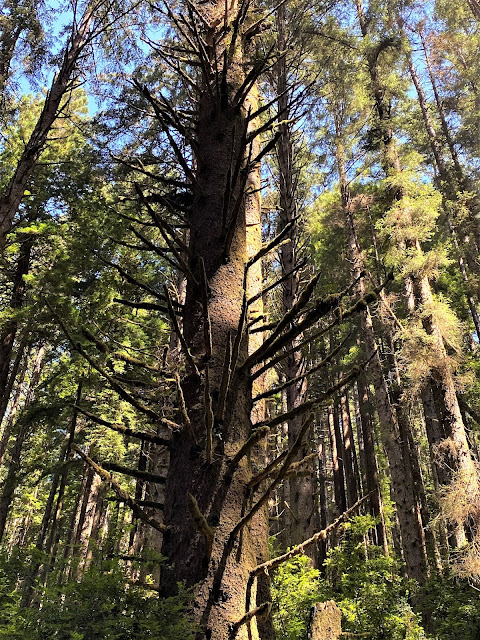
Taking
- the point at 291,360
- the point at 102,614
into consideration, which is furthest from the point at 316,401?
the point at 291,360

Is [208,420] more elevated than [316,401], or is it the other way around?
[316,401]

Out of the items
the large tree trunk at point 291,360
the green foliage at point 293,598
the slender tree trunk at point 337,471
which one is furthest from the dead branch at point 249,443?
the slender tree trunk at point 337,471

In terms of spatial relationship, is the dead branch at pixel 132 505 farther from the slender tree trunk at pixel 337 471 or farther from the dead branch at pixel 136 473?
the slender tree trunk at pixel 337 471

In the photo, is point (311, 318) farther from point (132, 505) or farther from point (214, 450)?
point (132, 505)

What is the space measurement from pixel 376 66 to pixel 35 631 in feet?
57.5

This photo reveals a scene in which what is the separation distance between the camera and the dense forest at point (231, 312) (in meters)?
1.52

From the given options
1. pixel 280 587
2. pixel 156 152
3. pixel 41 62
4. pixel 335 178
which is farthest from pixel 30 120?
pixel 280 587

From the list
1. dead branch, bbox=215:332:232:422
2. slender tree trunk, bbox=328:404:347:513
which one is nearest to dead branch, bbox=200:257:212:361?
dead branch, bbox=215:332:232:422

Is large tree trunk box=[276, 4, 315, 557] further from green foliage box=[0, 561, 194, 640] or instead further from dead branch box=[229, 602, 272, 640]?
dead branch box=[229, 602, 272, 640]

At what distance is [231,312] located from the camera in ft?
6.09

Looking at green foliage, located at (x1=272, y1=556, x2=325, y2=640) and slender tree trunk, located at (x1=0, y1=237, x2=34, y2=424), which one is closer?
green foliage, located at (x1=272, y1=556, x2=325, y2=640)

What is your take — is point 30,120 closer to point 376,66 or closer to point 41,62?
point 41,62

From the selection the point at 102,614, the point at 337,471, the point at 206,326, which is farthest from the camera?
the point at 337,471

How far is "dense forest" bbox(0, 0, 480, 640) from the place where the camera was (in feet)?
5.00
